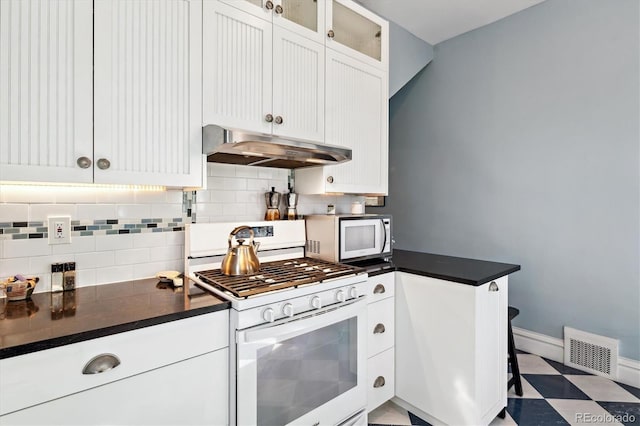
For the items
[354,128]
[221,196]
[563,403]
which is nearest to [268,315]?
[221,196]

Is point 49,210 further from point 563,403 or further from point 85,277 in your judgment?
point 563,403

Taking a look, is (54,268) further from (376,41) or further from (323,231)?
(376,41)

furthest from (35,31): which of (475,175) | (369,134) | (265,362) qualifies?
(475,175)

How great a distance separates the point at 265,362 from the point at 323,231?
35.1 inches

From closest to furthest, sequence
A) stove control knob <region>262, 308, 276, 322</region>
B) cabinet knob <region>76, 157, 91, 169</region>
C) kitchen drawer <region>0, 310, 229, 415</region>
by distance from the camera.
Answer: kitchen drawer <region>0, 310, 229, 415</region>, cabinet knob <region>76, 157, 91, 169</region>, stove control knob <region>262, 308, 276, 322</region>

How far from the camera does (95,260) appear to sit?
1.53 m

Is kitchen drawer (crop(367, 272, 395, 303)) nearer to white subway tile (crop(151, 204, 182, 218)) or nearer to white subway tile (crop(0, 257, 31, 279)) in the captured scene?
white subway tile (crop(151, 204, 182, 218))

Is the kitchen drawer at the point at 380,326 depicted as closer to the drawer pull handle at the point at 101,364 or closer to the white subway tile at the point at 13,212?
the drawer pull handle at the point at 101,364

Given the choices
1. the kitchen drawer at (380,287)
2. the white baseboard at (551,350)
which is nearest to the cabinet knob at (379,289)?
the kitchen drawer at (380,287)

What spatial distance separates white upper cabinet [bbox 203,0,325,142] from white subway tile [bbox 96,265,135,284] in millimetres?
822

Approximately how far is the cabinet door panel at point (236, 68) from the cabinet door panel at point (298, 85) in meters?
0.06

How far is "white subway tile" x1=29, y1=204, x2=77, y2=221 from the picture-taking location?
140 centimetres

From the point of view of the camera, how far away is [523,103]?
279 centimetres

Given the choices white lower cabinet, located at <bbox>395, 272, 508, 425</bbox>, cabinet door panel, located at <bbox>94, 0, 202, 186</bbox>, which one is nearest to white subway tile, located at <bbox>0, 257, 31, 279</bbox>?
cabinet door panel, located at <bbox>94, 0, 202, 186</bbox>
